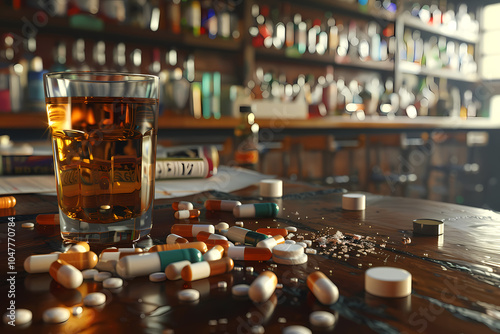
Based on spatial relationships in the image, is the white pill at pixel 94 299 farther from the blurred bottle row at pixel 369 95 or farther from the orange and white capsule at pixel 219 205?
the blurred bottle row at pixel 369 95

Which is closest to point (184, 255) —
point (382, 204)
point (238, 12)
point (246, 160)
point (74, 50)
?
point (382, 204)

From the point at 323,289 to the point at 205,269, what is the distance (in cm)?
10

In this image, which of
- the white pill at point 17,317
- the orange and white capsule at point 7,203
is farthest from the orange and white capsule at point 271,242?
the orange and white capsule at point 7,203

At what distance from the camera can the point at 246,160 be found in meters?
1.37

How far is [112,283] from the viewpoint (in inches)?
13.6

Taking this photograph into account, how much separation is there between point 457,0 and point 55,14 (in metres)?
4.59

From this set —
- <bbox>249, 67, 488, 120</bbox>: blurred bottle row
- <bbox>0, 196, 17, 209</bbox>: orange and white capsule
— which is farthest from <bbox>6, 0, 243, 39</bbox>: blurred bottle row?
<bbox>0, 196, 17, 209</bbox>: orange and white capsule

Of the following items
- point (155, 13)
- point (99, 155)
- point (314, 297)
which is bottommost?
point (314, 297)

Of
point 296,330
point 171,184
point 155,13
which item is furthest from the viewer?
point 155,13

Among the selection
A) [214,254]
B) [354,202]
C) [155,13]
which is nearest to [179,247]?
[214,254]

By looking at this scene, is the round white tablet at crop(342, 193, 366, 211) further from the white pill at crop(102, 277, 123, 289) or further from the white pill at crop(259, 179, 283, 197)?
the white pill at crop(102, 277, 123, 289)

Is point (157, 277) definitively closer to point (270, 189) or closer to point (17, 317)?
point (17, 317)

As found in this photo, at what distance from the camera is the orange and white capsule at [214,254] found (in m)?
0.40

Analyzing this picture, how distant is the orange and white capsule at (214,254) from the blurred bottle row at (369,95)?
2345 mm
